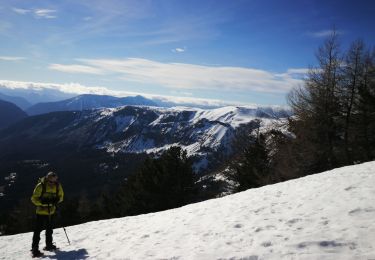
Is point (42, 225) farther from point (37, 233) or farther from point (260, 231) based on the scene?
point (260, 231)

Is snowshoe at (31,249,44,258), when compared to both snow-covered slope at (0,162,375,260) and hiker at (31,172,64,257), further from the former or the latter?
snow-covered slope at (0,162,375,260)

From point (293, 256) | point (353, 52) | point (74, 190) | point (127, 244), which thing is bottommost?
point (74, 190)

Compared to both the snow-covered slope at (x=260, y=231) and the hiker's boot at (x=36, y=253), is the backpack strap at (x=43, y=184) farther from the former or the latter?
the snow-covered slope at (x=260, y=231)

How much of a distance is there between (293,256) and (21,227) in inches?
2281

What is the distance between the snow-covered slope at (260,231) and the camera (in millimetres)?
7289

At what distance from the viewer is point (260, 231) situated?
8.91 meters

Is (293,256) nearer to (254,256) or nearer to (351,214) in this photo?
(254,256)

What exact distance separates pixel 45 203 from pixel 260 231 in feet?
24.6

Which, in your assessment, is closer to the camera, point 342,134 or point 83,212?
point 342,134

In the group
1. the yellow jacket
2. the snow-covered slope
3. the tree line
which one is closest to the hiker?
the yellow jacket

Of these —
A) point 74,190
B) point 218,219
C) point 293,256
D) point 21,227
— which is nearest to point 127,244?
point 218,219

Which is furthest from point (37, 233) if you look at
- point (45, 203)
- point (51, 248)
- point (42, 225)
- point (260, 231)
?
point (260, 231)

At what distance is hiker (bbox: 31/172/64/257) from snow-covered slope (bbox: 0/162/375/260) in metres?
0.70

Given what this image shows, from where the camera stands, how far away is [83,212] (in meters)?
59.6
